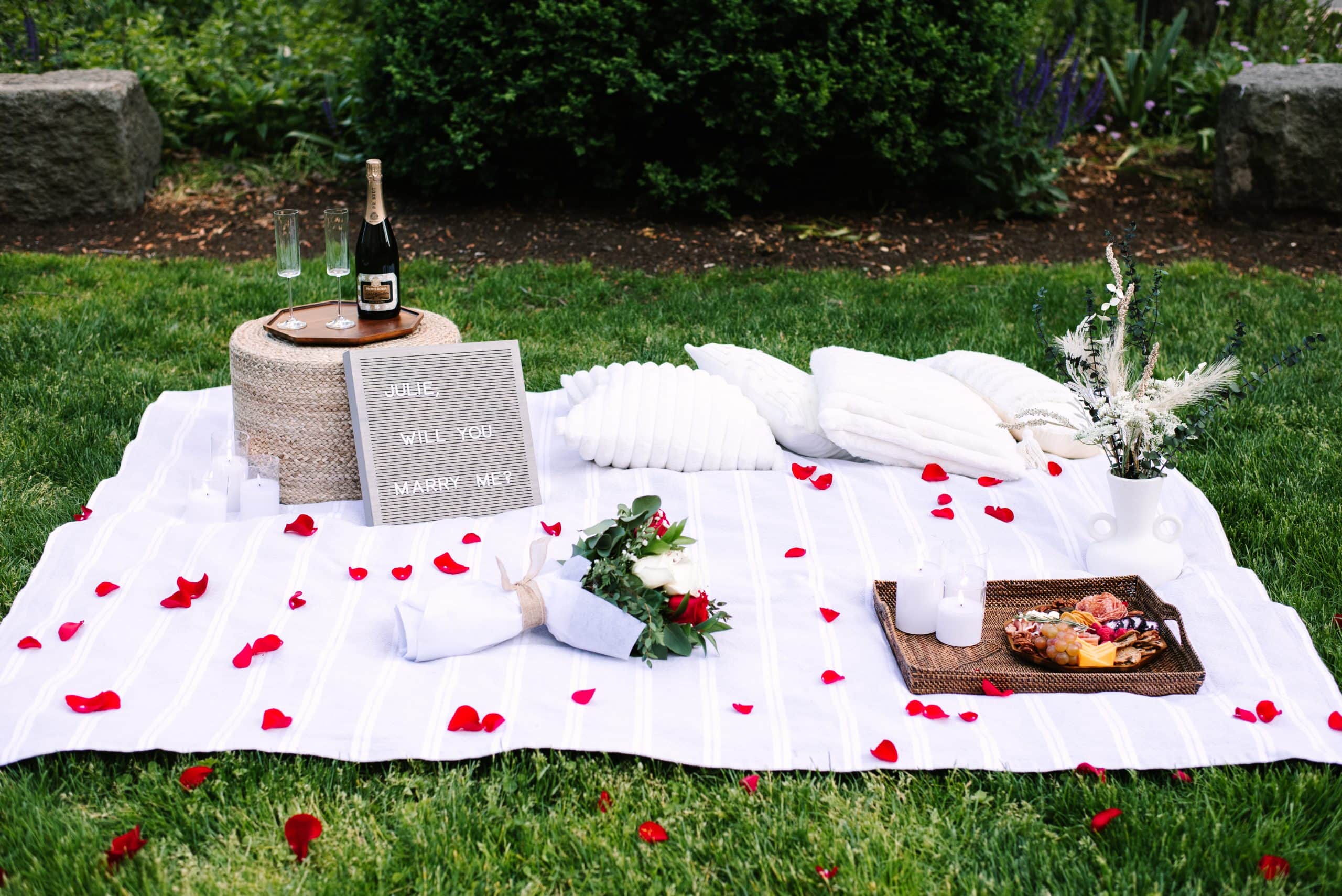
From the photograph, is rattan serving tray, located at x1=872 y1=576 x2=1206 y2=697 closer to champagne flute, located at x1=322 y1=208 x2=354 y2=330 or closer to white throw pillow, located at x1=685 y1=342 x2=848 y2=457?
white throw pillow, located at x1=685 y1=342 x2=848 y2=457

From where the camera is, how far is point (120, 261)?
6.14 m

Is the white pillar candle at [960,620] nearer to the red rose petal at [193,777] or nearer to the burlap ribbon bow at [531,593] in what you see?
the burlap ribbon bow at [531,593]

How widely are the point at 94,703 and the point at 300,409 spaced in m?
1.26

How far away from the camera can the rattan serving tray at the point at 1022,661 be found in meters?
2.80

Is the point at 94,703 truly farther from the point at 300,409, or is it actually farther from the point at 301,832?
the point at 300,409

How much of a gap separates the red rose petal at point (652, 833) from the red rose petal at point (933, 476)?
1880 millimetres

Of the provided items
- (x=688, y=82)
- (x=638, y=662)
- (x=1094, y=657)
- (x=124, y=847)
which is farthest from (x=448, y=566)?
(x=688, y=82)

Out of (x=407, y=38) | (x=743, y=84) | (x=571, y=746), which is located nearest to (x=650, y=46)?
(x=743, y=84)

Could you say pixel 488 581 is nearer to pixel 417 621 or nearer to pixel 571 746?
pixel 417 621

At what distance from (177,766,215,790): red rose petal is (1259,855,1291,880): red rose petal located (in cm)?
210

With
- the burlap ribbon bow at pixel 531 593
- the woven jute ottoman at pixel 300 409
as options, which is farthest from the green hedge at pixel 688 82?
the burlap ribbon bow at pixel 531 593

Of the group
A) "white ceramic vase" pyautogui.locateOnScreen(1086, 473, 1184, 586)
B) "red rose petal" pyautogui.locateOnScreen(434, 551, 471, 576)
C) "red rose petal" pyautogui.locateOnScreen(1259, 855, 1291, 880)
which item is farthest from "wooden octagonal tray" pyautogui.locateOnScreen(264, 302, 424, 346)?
"red rose petal" pyautogui.locateOnScreen(1259, 855, 1291, 880)

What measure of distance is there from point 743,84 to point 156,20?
4274 millimetres

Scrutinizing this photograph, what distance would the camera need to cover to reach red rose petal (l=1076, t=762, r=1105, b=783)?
98.3 inches
